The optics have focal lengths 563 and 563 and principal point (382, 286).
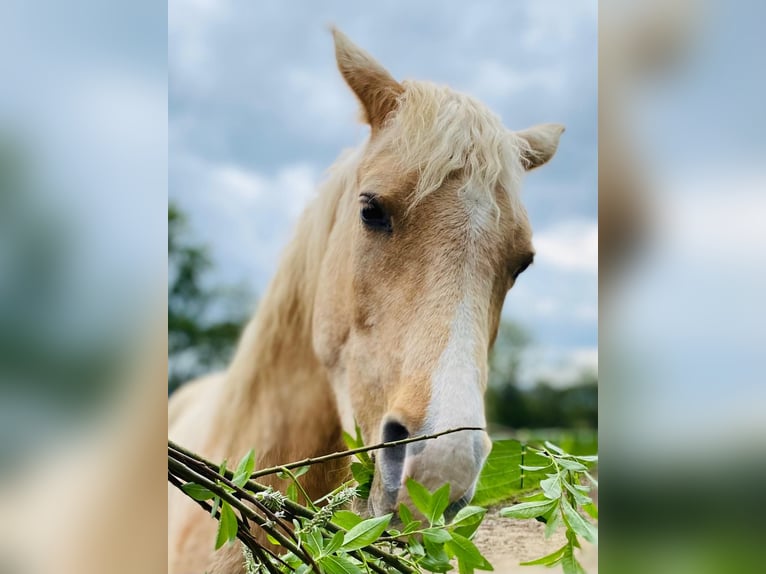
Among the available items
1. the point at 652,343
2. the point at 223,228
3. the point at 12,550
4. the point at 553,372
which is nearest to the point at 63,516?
the point at 12,550

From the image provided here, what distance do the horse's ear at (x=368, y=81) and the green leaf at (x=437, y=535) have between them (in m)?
0.52

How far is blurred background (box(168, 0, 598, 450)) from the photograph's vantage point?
1.08 meters

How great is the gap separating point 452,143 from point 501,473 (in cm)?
38

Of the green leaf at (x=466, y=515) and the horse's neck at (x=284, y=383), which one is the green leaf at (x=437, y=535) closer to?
the green leaf at (x=466, y=515)

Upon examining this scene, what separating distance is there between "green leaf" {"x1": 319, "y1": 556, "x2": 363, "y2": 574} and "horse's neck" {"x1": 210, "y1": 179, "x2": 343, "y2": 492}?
0.43 metres

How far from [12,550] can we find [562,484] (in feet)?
1.07

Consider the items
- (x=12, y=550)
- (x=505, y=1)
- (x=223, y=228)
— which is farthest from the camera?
(x=223, y=228)

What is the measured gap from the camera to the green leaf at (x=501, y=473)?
0.63 meters

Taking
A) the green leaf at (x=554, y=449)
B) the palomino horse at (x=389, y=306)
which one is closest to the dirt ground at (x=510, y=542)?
the palomino horse at (x=389, y=306)

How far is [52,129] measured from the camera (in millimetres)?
214

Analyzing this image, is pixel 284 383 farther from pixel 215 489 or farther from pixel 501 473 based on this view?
pixel 215 489

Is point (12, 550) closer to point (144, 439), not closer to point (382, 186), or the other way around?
point (144, 439)

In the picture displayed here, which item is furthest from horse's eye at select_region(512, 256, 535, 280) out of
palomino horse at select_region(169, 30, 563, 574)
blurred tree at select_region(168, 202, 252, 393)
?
blurred tree at select_region(168, 202, 252, 393)

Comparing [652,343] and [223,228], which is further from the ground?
[223,228]
